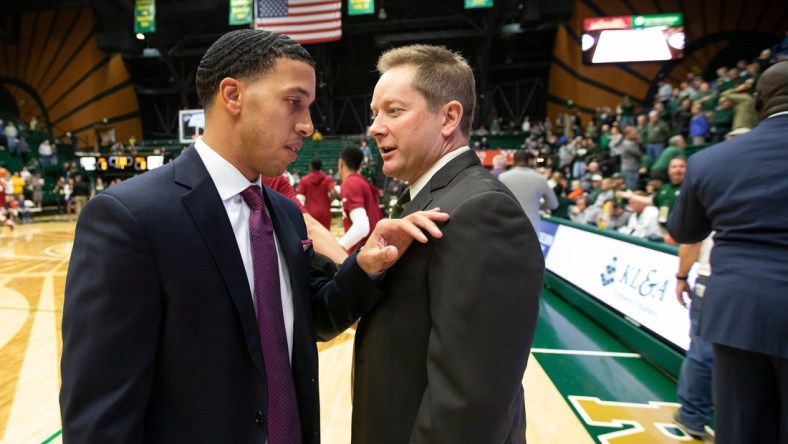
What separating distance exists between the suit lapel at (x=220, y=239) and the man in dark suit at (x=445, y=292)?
29 centimetres

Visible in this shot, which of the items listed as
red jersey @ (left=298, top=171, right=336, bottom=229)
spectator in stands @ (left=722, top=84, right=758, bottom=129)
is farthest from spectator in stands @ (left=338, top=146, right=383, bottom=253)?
spectator in stands @ (left=722, top=84, right=758, bottom=129)

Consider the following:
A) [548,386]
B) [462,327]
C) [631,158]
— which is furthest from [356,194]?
[631,158]

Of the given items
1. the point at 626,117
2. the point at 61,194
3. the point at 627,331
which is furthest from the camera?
the point at 61,194

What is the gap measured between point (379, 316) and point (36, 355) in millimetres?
4235

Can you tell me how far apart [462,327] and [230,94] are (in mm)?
752

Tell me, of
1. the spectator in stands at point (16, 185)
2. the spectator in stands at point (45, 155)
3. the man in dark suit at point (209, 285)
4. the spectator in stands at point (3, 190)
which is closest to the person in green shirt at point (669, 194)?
the man in dark suit at point (209, 285)

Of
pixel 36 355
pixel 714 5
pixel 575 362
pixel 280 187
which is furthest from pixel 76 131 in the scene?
pixel 714 5

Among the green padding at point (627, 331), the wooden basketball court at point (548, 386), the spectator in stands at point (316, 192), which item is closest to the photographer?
the wooden basketball court at point (548, 386)

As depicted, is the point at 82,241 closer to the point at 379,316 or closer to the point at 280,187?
the point at 379,316

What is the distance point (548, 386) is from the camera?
3434 mm

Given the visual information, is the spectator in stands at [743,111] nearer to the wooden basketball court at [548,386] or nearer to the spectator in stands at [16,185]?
the wooden basketball court at [548,386]

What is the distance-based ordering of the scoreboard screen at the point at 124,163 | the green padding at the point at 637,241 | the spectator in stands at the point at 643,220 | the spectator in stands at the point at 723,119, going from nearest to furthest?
the green padding at the point at 637,241
the spectator in stands at the point at 643,220
the spectator in stands at the point at 723,119
the scoreboard screen at the point at 124,163

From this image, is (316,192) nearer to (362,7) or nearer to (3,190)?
(362,7)

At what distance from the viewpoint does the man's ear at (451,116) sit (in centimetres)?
119
